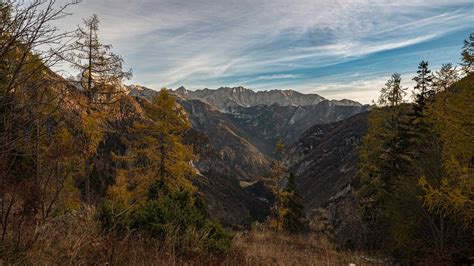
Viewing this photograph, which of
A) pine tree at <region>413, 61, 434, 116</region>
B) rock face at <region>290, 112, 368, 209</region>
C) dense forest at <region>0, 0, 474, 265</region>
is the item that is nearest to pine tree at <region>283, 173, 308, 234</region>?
dense forest at <region>0, 0, 474, 265</region>

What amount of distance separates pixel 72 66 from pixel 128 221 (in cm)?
1071

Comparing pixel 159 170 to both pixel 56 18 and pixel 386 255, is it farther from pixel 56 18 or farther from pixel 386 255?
pixel 56 18

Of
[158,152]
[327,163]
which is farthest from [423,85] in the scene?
[327,163]

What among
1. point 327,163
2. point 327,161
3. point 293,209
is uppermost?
point 293,209

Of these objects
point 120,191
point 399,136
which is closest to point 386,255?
point 399,136

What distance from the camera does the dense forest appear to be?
3875 millimetres

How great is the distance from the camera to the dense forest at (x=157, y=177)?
388 centimetres

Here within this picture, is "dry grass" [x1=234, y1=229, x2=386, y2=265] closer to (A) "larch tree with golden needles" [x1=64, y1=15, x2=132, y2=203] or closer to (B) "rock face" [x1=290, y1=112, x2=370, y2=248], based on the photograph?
(A) "larch tree with golden needles" [x1=64, y1=15, x2=132, y2=203]

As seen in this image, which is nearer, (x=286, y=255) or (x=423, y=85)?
(x=286, y=255)

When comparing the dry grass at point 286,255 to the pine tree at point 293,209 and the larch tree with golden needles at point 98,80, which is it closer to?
the larch tree with golden needles at point 98,80

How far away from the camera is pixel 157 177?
675 inches

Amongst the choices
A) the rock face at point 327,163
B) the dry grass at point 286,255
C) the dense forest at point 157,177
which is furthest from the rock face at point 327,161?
the dry grass at point 286,255

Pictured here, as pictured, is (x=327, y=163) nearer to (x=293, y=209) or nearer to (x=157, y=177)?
(x=293, y=209)

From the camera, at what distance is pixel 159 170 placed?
17.4 metres
